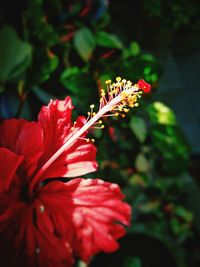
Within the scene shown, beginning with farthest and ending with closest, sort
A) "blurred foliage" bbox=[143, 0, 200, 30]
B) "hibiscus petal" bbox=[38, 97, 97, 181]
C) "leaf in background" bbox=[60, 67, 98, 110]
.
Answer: "blurred foliage" bbox=[143, 0, 200, 30] → "leaf in background" bbox=[60, 67, 98, 110] → "hibiscus petal" bbox=[38, 97, 97, 181]

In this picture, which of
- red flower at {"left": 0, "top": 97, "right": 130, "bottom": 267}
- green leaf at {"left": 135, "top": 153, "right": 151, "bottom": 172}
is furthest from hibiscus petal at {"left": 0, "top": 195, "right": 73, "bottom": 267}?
green leaf at {"left": 135, "top": 153, "right": 151, "bottom": 172}


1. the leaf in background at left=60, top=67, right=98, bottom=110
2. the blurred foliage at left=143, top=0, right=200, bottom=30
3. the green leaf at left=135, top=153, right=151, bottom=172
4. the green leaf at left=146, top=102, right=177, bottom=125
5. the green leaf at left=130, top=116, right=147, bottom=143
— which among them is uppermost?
the blurred foliage at left=143, top=0, right=200, bottom=30

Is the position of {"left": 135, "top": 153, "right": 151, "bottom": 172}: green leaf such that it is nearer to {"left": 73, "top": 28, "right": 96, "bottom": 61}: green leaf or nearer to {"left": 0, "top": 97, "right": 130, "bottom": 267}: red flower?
{"left": 73, "top": 28, "right": 96, "bottom": 61}: green leaf

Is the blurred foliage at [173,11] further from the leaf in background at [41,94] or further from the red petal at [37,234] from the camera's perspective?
the red petal at [37,234]

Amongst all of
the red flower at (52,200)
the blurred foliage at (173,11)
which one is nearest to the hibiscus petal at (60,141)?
the red flower at (52,200)

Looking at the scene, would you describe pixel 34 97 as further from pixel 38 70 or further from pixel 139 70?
pixel 139 70

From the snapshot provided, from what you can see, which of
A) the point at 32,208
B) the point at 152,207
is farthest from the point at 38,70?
the point at 152,207
